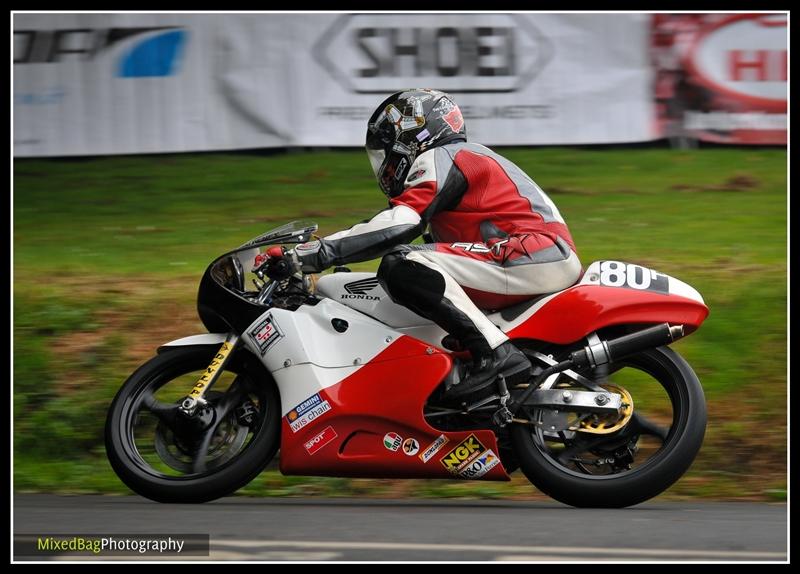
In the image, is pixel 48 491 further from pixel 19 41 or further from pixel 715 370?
pixel 19 41

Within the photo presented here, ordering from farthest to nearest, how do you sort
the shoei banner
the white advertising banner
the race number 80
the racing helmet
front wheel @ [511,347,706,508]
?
1. the white advertising banner
2. the shoei banner
3. the racing helmet
4. the race number 80
5. front wheel @ [511,347,706,508]

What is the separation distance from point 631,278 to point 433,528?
1.61 meters

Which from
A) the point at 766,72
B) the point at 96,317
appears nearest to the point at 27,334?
the point at 96,317

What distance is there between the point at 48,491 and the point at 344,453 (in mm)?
2161

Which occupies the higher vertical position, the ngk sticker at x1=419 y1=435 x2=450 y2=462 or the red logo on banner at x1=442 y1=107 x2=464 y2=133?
the red logo on banner at x1=442 y1=107 x2=464 y2=133

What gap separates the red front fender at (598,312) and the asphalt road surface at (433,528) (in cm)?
85

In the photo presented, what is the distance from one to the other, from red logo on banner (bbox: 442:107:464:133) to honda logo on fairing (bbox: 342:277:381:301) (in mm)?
867

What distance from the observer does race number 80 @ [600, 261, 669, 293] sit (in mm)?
6508

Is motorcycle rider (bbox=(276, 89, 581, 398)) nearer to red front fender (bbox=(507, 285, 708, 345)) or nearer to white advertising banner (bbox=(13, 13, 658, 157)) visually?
red front fender (bbox=(507, 285, 708, 345))

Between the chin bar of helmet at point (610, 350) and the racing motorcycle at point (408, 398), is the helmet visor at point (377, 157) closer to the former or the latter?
the racing motorcycle at point (408, 398)

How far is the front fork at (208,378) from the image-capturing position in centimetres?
655

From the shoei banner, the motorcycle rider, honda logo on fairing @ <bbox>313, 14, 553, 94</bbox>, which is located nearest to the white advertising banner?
honda logo on fairing @ <bbox>313, 14, 553, 94</bbox>

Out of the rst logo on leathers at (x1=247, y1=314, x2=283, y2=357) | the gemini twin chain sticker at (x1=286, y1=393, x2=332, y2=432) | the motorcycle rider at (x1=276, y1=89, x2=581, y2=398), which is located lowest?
the gemini twin chain sticker at (x1=286, y1=393, x2=332, y2=432)

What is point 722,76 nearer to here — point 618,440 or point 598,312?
point 598,312
